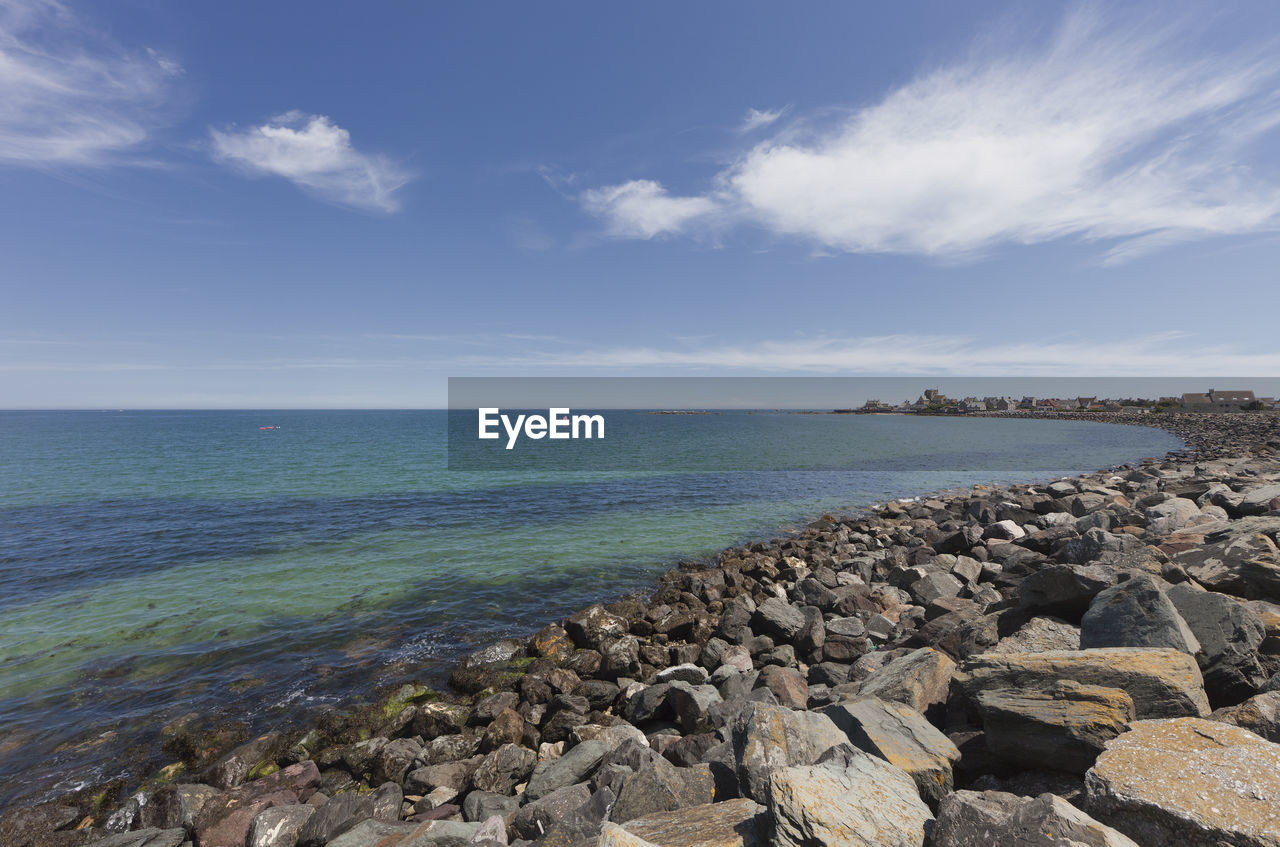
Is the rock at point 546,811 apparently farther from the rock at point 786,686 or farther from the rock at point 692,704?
the rock at point 786,686

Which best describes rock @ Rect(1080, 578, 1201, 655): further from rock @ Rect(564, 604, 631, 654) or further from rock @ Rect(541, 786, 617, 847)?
rock @ Rect(564, 604, 631, 654)

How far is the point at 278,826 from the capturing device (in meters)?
7.01

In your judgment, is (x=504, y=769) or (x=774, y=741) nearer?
(x=774, y=741)

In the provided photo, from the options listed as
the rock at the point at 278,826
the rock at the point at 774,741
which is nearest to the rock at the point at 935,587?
the rock at the point at 774,741

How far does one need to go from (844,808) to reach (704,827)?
1287mm

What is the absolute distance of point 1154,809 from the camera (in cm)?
339

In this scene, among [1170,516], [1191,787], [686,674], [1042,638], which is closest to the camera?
[1191,787]

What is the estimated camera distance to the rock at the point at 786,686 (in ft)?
28.5

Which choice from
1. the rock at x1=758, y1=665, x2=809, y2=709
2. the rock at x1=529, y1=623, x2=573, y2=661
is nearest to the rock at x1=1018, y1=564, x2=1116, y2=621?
the rock at x1=758, y1=665, x2=809, y2=709

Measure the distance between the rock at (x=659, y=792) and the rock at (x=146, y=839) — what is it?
6.46 m

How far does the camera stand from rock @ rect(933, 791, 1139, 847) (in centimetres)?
319

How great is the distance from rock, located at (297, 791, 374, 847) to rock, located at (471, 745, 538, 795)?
150 cm

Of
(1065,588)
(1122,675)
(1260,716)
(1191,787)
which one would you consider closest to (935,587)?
(1065,588)

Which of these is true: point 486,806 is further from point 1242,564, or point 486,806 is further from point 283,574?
point 283,574
